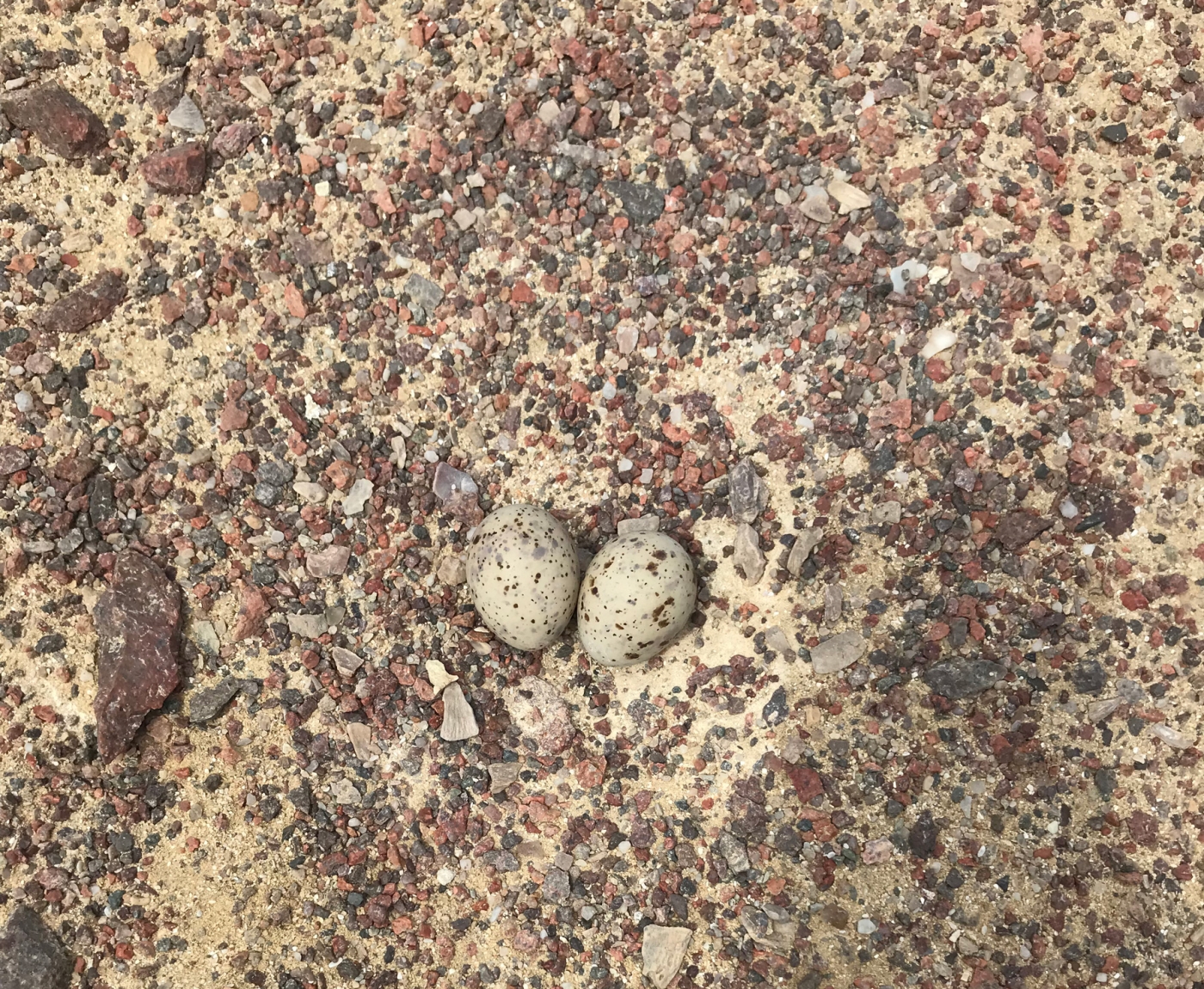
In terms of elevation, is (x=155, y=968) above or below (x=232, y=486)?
below

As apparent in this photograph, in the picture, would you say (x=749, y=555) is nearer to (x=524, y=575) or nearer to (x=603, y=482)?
(x=603, y=482)

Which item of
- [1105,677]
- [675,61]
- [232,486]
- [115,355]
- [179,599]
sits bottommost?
[1105,677]

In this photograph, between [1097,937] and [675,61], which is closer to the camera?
[1097,937]

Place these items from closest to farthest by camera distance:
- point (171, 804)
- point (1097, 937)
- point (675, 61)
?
point (1097, 937)
point (171, 804)
point (675, 61)

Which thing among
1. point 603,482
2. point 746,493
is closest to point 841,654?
point 746,493

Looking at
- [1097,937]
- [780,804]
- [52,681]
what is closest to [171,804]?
[52,681]

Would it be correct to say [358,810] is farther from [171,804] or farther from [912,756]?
[912,756]
